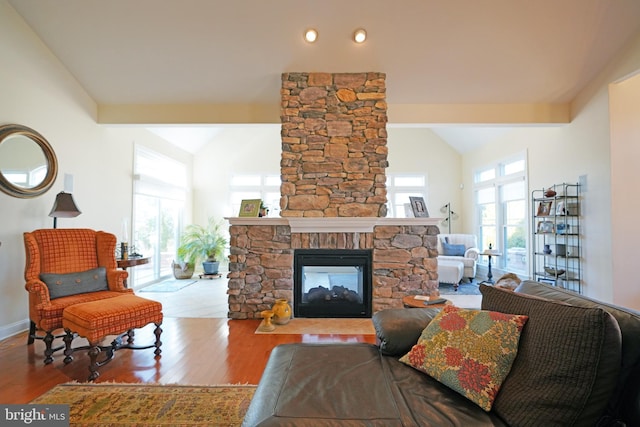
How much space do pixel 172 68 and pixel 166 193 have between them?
2897 millimetres

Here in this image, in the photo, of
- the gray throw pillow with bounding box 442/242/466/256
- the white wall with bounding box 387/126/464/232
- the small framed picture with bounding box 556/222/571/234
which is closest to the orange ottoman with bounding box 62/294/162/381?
the small framed picture with bounding box 556/222/571/234

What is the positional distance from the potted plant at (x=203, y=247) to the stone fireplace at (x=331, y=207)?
2738mm

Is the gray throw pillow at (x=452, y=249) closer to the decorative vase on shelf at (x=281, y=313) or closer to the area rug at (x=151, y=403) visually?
the decorative vase on shelf at (x=281, y=313)

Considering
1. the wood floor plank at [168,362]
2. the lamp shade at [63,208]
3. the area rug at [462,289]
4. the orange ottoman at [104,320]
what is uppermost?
the lamp shade at [63,208]

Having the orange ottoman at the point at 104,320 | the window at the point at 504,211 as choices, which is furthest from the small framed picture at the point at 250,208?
the window at the point at 504,211

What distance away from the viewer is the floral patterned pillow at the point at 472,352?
1182 millimetres

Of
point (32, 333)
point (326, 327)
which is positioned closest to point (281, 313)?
point (326, 327)

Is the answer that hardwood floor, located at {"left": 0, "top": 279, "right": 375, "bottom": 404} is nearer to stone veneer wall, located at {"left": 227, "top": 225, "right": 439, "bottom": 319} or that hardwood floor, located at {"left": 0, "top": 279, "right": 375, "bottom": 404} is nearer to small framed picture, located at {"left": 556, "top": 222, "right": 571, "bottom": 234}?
stone veneer wall, located at {"left": 227, "top": 225, "right": 439, "bottom": 319}

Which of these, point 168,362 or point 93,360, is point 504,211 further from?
point 93,360

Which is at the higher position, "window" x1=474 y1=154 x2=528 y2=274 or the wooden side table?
Result: "window" x1=474 y1=154 x2=528 y2=274

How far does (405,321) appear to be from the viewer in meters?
1.70

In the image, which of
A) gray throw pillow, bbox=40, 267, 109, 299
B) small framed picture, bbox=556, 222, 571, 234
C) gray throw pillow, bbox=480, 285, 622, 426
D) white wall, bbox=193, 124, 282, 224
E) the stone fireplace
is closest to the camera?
gray throw pillow, bbox=480, 285, 622, 426

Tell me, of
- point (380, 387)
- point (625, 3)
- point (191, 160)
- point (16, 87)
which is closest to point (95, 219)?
point (16, 87)

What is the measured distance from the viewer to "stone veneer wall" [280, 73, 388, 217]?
3639 mm
